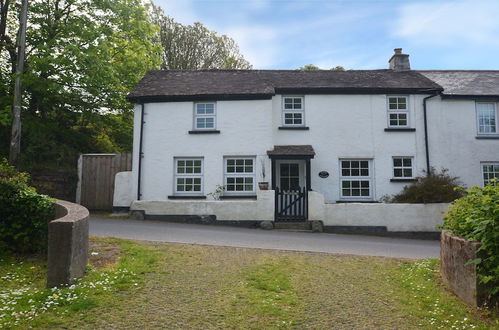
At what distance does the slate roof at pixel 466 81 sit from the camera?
16.4m

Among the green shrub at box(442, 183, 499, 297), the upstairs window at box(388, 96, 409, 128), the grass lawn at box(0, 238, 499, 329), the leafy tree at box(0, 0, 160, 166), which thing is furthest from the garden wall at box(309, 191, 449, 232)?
the leafy tree at box(0, 0, 160, 166)

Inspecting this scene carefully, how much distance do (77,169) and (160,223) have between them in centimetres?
573

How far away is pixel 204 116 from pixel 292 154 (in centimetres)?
431

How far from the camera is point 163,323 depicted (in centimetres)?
423

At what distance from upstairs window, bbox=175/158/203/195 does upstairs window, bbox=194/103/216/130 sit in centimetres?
151

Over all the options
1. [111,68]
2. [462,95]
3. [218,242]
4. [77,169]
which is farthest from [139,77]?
[462,95]

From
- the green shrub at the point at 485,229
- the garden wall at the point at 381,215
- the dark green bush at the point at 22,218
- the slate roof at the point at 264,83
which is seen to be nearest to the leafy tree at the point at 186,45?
the slate roof at the point at 264,83

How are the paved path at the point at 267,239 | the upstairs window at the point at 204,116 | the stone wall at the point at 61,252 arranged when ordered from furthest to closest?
the upstairs window at the point at 204,116
the paved path at the point at 267,239
the stone wall at the point at 61,252

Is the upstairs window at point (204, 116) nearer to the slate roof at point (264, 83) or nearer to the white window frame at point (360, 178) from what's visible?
the slate roof at point (264, 83)

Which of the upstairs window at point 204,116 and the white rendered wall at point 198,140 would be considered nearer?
the white rendered wall at point 198,140

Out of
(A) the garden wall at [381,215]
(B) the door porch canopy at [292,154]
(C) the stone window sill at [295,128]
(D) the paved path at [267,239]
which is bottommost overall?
(D) the paved path at [267,239]

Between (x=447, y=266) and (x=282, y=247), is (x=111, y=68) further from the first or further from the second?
(x=447, y=266)

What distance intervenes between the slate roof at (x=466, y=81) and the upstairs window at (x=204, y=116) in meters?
10.2

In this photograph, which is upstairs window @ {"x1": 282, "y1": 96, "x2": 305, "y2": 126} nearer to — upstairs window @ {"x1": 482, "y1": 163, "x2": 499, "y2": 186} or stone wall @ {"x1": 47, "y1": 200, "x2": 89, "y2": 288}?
upstairs window @ {"x1": 482, "y1": 163, "x2": 499, "y2": 186}
